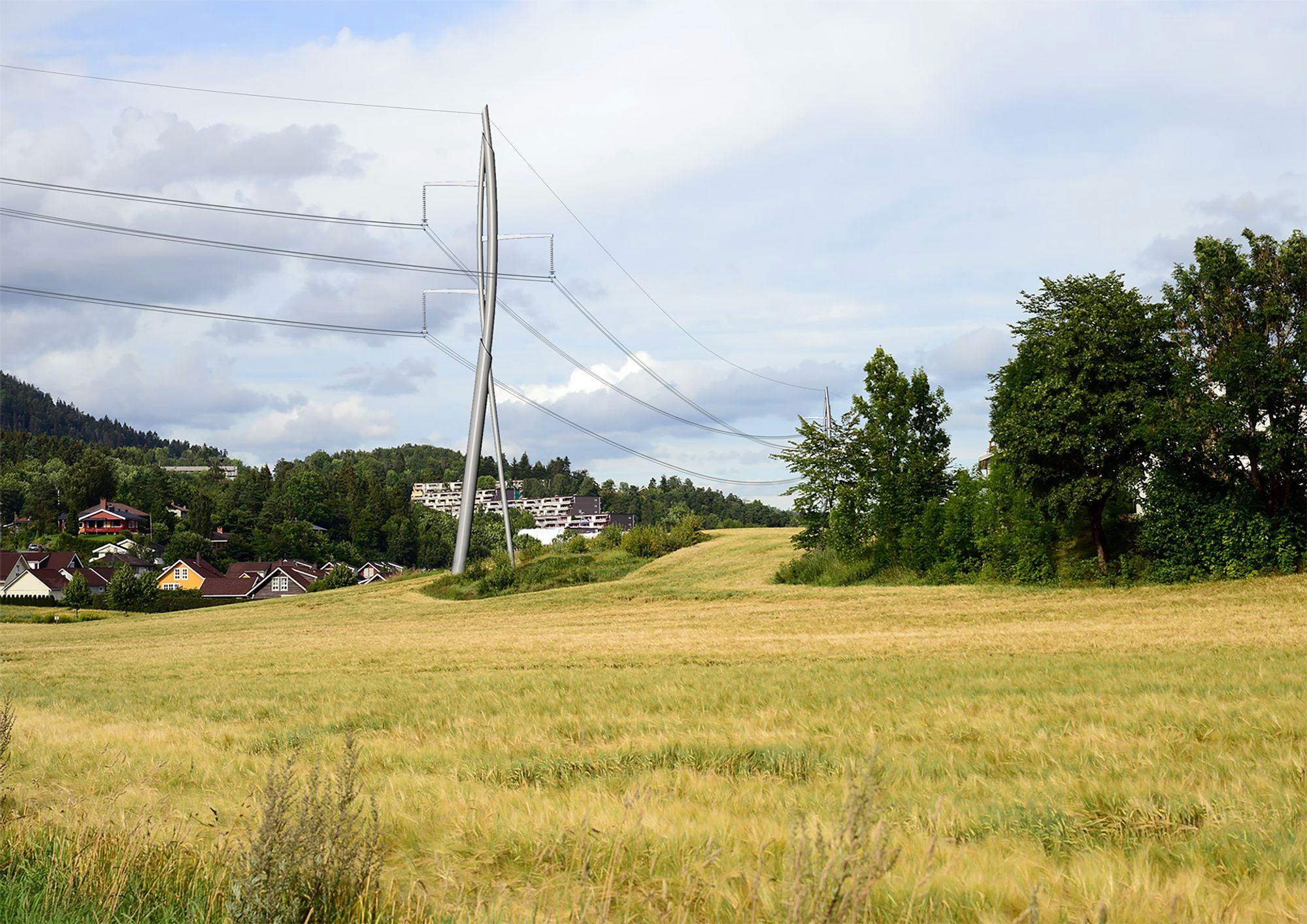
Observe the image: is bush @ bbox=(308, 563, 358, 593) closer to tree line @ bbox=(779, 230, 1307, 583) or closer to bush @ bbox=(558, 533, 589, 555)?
bush @ bbox=(558, 533, 589, 555)

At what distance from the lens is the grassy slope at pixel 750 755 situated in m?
5.47

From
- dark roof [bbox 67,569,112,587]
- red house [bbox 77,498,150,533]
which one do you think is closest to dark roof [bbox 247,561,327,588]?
dark roof [bbox 67,569,112,587]

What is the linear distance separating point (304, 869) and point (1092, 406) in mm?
37680

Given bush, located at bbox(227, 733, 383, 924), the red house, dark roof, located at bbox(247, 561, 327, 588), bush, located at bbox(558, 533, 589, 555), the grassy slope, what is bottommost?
dark roof, located at bbox(247, 561, 327, 588)

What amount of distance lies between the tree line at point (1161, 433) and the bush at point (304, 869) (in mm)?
35179

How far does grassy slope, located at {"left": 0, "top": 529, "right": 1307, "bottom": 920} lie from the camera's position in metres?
5.47

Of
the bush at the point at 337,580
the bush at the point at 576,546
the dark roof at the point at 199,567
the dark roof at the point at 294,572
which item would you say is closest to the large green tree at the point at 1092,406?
the bush at the point at 576,546

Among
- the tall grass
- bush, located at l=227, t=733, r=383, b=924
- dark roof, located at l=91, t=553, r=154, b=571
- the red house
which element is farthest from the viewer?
the red house

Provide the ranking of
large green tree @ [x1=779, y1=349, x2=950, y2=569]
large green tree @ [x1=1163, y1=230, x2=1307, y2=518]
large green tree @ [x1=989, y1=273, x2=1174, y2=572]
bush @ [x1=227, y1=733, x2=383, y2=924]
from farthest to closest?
large green tree @ [x1=779, y1=349, x2=950, y2=569] → large green tree @ [x1=989, y1=273, x2=1174, y2=572] → large green tree @ [x1=1163, y1=230, x2=1307, y2=518] → bush @ [x1=227, y1=733, x2=383, y2=924]

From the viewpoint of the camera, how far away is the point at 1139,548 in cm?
3912

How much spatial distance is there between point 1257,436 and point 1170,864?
112ft

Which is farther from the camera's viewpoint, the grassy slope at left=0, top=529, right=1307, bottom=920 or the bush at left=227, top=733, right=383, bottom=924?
the grassy slope at left=0, top=529, right=1307, bottom=920

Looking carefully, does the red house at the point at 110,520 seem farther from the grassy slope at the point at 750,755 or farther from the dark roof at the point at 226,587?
the grassy slope at the point at 750,755

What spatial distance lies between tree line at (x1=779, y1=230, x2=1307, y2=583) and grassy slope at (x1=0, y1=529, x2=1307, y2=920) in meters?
11.1
